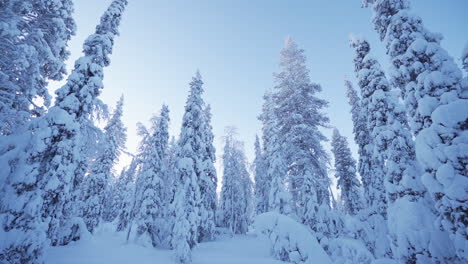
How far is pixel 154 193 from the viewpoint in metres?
22.3

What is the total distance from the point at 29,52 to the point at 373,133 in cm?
1754

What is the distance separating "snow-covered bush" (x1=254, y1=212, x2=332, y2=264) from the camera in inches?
366

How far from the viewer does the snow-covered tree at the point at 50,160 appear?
24.3 feet

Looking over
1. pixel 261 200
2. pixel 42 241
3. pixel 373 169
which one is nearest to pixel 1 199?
pixel 42 241

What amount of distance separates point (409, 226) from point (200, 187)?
15103 millimetres

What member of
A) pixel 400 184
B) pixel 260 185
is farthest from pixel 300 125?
pixel 260 185

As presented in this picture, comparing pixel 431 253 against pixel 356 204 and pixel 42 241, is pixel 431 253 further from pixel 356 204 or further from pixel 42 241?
pixel 356 204

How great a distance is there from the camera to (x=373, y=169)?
17719 millimetres

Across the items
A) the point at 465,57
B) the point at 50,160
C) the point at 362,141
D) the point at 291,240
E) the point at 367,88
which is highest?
the point at 367,88

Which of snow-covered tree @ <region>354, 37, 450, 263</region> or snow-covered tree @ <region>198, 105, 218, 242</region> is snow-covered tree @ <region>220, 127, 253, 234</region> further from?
snow-covered tree @ <region>354, 37, 450, 263</region>

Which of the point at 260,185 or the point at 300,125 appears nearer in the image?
the point at 300,125

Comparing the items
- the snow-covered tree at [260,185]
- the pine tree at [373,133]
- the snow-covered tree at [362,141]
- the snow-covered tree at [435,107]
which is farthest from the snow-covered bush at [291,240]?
the snow-covered tree at [260,185]

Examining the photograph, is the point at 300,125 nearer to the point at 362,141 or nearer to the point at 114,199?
the point at 362,141

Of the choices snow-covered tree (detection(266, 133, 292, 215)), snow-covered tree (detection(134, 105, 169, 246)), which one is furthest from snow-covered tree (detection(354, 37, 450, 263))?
snow-covered tree (detection(134, 105, 169, 246))
